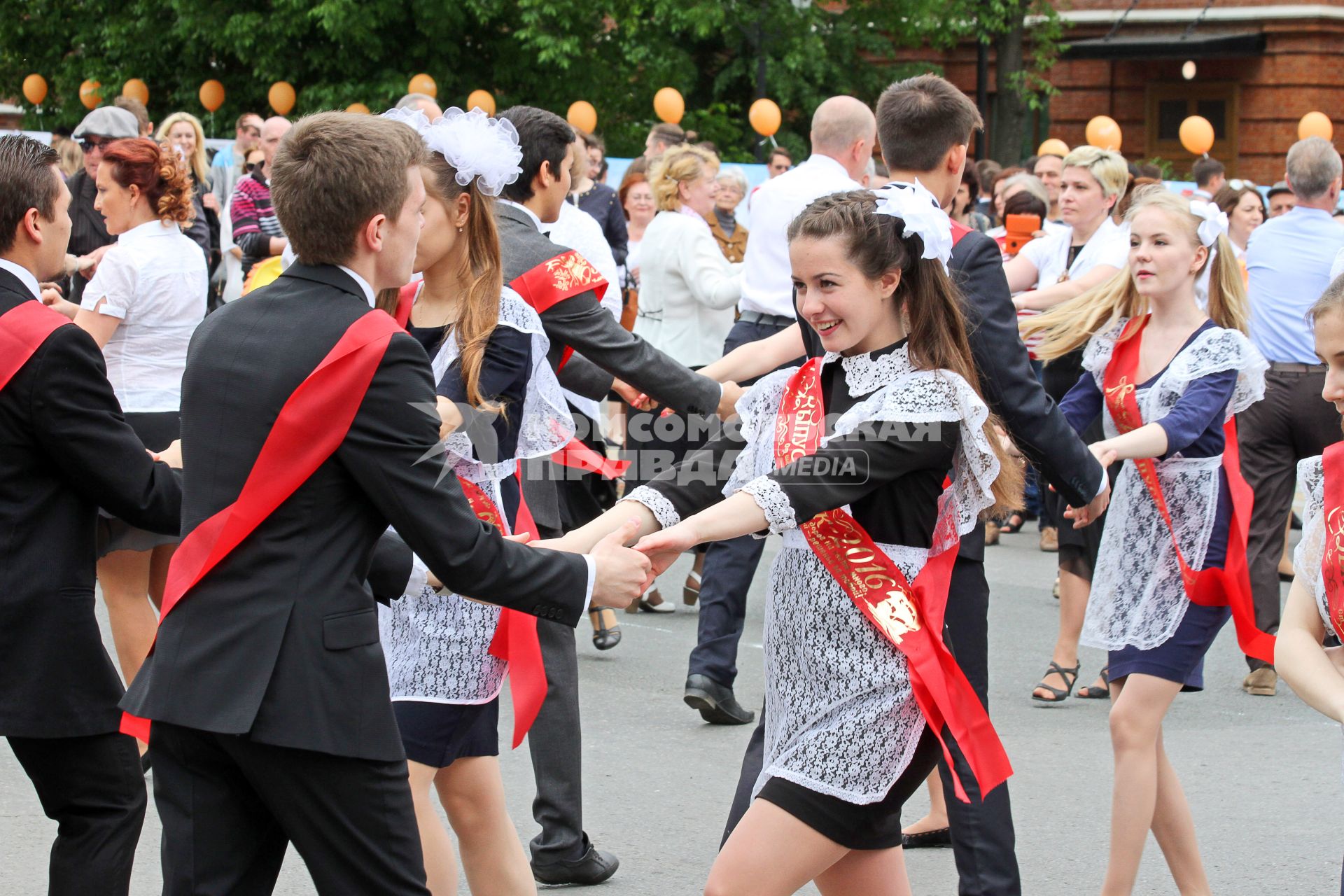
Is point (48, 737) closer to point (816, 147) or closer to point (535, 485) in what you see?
point (535, 485)

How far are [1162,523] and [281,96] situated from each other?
1644 centimetres

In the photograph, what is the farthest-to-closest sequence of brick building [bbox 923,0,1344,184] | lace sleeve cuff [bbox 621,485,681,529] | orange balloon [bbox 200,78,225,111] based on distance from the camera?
1. brick building [bbox 923,0,1344,184]
2. orange balloon [bbox 200,78,225,111]
3. lace sleeve cuff [bbox 621,485,681,529]

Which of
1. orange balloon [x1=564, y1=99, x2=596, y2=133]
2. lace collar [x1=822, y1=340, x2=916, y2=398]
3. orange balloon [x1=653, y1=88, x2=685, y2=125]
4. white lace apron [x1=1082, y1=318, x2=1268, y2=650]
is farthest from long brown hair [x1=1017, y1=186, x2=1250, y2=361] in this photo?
orange balloon [x1=653, y1=88, x2=685, y2=125]

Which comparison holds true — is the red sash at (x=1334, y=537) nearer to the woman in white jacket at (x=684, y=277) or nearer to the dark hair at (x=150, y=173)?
the dark hair at (x=150, y=173)

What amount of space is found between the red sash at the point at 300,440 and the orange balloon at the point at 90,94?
18.7m

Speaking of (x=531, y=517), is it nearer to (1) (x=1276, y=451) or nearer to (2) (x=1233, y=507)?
(2) (x=1233, y=507)

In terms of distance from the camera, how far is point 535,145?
4102mm

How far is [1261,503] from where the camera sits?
6.94 m

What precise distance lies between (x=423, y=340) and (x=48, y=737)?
3.76 feet

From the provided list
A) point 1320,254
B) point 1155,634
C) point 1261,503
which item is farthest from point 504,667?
point 1320,254

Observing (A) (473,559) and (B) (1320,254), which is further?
(B) (1320,254)

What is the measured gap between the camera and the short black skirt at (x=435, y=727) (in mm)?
3309

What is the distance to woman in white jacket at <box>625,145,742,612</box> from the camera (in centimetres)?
763

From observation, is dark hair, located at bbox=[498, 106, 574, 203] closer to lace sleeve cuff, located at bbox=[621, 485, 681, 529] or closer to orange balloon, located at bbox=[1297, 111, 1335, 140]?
lace sleeve cuff, located at bbox=[621, 485, 681, 529]
